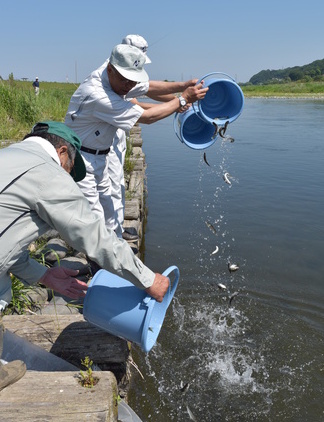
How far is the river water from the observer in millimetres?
3641

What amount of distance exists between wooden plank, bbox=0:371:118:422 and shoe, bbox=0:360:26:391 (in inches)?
0.9

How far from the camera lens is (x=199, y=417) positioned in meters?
3.42

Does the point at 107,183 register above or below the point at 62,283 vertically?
above

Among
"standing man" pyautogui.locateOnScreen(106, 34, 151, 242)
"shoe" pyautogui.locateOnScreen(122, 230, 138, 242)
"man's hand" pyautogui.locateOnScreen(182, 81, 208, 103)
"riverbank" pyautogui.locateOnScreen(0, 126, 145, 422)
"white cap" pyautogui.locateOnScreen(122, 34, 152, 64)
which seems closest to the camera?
"riverbank" pyautogui.locateOnScreen(0, 126, 145, 422)

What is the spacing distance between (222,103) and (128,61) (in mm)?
1652

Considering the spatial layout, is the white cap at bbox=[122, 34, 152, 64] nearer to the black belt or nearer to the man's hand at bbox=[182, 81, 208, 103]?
the man's hand at bbox=[182, 81, 208, 103]

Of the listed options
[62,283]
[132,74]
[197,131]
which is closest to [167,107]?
[132,74]

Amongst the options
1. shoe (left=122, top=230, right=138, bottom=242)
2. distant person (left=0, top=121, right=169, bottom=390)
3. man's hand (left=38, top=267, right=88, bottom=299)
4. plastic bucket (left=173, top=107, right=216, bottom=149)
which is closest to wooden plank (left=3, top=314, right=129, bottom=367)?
man's hand (left=38, top=267, right=88, bottom=299)

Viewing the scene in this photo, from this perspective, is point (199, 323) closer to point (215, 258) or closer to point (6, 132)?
point (215, 258)

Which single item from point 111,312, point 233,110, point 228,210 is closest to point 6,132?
point 228,210

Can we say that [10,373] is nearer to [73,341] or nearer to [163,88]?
[73,341]

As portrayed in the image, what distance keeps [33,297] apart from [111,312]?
1378mm

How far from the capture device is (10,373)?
87.0 inches

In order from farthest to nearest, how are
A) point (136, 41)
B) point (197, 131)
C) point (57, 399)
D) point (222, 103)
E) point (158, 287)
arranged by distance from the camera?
point (197, 131) → point (222, 103) → point (136, 41) → point (158, 287) → point (57, 399)
